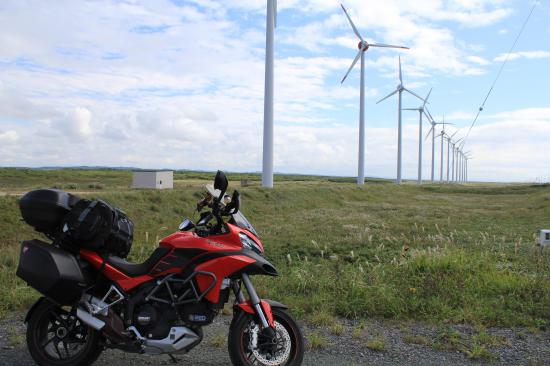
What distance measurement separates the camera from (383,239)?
14461mm

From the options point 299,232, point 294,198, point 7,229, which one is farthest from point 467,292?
point 294,198

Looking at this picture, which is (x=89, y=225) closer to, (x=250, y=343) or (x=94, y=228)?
(x=94, y=228)

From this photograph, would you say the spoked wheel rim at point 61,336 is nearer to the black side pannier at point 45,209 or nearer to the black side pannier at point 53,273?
the black side pannier at point 53,273

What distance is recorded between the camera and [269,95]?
3105cm

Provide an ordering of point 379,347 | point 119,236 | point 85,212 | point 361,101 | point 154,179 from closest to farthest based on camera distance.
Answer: point 85,212, point 119,236, point 379,347, point 154,179, point 361,101

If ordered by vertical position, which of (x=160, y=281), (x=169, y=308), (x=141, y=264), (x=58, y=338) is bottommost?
(x=58, y=338)

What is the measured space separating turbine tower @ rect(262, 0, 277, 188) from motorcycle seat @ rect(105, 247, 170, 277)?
26741mm

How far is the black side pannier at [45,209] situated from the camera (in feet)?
15.3

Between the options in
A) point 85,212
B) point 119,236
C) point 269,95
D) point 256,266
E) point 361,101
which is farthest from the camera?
point 361,101

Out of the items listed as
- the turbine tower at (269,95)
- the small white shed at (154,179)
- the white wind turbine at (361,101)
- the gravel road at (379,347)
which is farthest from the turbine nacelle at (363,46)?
the gravel road at (379,347)

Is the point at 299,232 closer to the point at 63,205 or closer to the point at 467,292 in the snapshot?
the point at 467,292

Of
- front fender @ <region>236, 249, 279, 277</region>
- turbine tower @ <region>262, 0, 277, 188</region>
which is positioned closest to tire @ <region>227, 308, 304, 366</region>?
front fender @ <region>236, 249, 279, 277</region>

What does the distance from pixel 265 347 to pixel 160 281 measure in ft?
3.75

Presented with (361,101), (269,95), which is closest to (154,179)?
(269,95)
